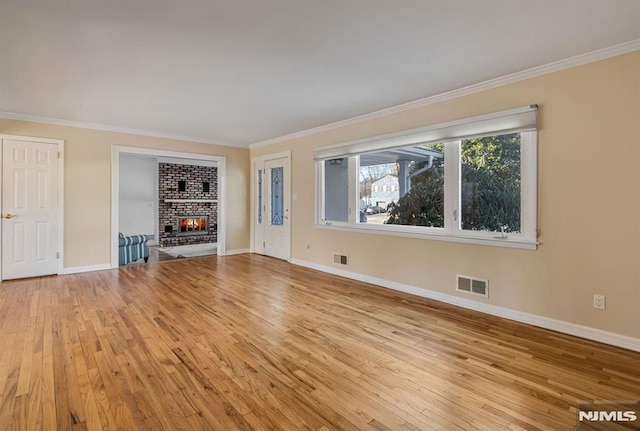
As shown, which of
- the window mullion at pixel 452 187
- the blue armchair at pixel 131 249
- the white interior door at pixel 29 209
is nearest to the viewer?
the window mullion at pixel 452 187

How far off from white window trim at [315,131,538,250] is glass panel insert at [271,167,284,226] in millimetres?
1599

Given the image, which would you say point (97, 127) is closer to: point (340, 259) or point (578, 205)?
point (340, 259)

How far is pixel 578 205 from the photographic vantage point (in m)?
2.82

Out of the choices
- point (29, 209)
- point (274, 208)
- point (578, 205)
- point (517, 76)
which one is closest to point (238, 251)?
point (274, 208)

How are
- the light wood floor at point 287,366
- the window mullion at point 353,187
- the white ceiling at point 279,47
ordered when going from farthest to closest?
the window mullion at point 353,187
the white ceiling at point 279,47
the light wood floor at point 287,366

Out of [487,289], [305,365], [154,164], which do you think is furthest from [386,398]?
[154,164]

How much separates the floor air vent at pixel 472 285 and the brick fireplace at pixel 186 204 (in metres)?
7.81

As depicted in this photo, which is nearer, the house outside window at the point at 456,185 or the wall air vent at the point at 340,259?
the house outside window at the point at 456,185

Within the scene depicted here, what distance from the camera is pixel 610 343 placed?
265 centimetres

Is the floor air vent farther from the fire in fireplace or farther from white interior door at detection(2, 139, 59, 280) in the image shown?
the fire in fireplace

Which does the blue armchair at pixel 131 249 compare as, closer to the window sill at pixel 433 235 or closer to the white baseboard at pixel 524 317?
the window sill at pixel 433 235

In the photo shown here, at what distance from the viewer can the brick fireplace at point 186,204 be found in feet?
29.9

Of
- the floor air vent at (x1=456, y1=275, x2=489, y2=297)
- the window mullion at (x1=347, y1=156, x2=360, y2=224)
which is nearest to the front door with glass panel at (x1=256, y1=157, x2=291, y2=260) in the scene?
the window mullion at (x1=347, y1=156, x2=360, y2=224)

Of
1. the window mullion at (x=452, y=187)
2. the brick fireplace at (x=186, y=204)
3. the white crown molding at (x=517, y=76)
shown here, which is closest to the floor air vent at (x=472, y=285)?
the window mullion at (x=452, y=187)
